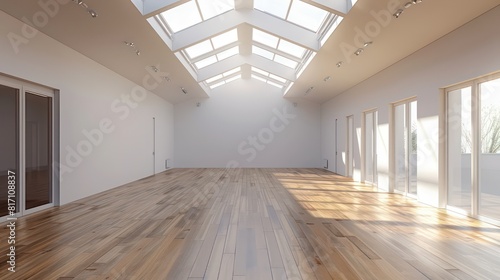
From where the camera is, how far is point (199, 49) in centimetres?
942

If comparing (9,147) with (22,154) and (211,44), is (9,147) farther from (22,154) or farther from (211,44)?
(211,44)

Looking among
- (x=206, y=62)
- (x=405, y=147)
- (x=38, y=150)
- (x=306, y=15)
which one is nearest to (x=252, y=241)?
(x=38, y=150)

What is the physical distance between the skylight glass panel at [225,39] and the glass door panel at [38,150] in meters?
4.57

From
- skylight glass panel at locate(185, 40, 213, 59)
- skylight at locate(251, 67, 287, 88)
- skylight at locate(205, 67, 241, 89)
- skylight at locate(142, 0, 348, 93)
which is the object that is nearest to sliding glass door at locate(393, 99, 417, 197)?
skylight at locate(142, 0, 348, 93)

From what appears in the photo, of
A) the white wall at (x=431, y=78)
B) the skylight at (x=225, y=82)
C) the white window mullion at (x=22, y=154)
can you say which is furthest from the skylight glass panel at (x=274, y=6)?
the skylight at (x=225, y=82)

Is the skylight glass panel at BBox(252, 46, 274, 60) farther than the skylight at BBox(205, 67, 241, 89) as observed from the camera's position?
No

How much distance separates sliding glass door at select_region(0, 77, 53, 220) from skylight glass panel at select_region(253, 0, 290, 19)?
4.53m

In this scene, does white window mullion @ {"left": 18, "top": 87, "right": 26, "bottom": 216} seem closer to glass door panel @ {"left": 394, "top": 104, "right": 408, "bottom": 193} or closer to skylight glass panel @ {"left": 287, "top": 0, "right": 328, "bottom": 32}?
skylight glass panel @ {"left": 287, "top": 0, "right": 328, "bottom": 32}

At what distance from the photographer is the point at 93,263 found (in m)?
3.06

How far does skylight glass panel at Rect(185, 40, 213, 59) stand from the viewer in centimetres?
912

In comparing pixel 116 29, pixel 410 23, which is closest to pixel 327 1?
pixel 410 23

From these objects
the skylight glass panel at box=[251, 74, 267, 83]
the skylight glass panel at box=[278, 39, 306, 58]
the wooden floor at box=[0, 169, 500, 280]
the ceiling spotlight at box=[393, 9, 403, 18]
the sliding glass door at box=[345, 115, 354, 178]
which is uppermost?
the skylight glass panel at box=[251, 74, 267, 83]

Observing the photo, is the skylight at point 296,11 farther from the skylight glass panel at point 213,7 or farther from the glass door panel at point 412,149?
the glass door panel at point 412,149

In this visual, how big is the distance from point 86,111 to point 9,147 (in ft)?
7.53
